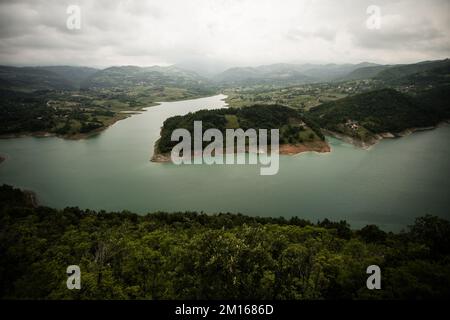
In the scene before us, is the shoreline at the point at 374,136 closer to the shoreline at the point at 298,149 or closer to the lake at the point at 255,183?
the lake at the point at 255,183

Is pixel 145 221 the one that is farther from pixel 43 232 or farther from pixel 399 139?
pixel 399 139

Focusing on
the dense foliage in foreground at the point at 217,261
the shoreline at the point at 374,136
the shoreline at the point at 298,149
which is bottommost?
the dense foliage in foreground at the point at 217,261

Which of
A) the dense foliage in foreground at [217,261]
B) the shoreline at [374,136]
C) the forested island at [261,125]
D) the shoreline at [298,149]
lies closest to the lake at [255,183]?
the shoreline at [298,149]

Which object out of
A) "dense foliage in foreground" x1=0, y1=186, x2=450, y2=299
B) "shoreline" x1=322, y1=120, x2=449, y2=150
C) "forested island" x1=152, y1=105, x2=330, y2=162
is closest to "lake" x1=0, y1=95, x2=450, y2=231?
"forested island" x1=152, y1=105, x2=330, y2=162

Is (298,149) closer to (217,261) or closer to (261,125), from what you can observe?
(261,125)
